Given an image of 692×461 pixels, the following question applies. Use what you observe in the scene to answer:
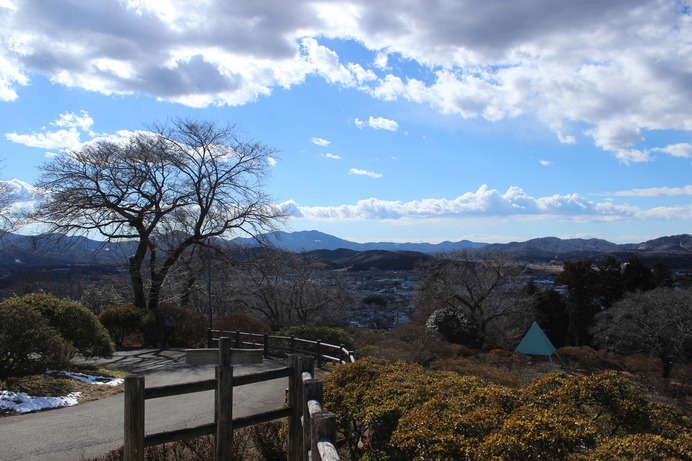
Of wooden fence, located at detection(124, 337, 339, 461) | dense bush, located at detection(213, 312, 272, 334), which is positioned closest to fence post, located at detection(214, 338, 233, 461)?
wooden fence, located at detection(124, 337, 339, 461)

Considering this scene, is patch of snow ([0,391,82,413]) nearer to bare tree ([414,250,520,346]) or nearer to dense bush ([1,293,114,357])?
dense bush ([1,293,114,357])

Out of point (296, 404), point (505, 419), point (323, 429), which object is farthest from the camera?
point (296, 404)

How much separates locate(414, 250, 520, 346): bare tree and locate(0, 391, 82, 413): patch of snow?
22.8 meters

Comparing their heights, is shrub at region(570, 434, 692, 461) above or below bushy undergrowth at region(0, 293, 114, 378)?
above

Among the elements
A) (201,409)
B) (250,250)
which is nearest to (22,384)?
(201,409)

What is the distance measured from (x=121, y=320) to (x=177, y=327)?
236cm

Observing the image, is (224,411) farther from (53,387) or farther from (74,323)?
(74,323)

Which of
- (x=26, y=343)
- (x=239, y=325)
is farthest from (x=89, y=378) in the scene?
(x=239, y=325)

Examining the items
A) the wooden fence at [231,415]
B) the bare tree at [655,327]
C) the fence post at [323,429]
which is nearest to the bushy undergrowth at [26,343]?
the wooden fence at [231,415]

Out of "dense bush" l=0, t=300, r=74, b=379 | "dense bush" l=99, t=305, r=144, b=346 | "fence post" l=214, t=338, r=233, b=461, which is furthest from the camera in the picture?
"dense bush" l=99, t=305, r=144, b=346

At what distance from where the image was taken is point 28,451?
23.5ft

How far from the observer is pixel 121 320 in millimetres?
22031

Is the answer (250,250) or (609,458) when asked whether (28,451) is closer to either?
(609,458)

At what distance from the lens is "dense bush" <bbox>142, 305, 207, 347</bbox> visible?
2220 cm
